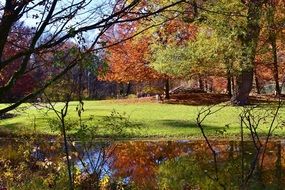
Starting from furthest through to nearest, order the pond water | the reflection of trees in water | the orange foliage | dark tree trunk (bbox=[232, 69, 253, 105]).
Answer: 1. the orange foliage
2. dark tree trunk (bbox=[232, 69, 253, 105])
3. the reflection of trees in water
4. the pond water

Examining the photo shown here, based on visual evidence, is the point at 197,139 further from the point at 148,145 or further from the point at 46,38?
the point at 46,38

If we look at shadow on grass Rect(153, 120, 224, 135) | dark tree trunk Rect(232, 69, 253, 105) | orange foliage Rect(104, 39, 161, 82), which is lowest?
shadow on grass Rect(153, 120, 224, 135)

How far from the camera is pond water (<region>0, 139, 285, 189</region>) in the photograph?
805 cm

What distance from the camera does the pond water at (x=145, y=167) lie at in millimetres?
8055

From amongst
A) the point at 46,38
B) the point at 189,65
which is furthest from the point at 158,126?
the point at 46,38

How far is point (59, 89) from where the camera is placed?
5277 millimetres

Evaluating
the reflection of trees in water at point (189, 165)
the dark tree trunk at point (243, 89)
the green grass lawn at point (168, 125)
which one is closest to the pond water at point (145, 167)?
the reflection of trees in water at point (189, 165)

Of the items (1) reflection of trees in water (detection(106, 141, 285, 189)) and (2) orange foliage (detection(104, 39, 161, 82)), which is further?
(2) orange foliage (detection(104, 39, 161, 82))

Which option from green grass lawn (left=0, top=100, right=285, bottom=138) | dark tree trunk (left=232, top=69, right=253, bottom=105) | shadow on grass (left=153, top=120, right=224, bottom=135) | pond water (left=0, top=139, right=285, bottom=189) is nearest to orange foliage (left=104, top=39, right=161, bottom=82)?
dark tree trunk (left=232, top=69, right=253, bottom=105)

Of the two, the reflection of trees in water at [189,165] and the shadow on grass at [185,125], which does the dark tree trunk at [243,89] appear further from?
the reflection of trees in water at [189,165]

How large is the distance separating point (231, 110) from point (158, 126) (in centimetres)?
662

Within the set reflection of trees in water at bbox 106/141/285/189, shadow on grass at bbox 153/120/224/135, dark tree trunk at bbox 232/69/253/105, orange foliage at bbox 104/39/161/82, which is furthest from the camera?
orange foliage at bbox 104/39/161/82

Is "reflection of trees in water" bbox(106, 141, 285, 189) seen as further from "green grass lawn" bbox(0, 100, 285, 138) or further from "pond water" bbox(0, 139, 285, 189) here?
"green grass lawn" bbox(0, 100, 285, 138)

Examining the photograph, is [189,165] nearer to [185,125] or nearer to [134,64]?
[185,125]
